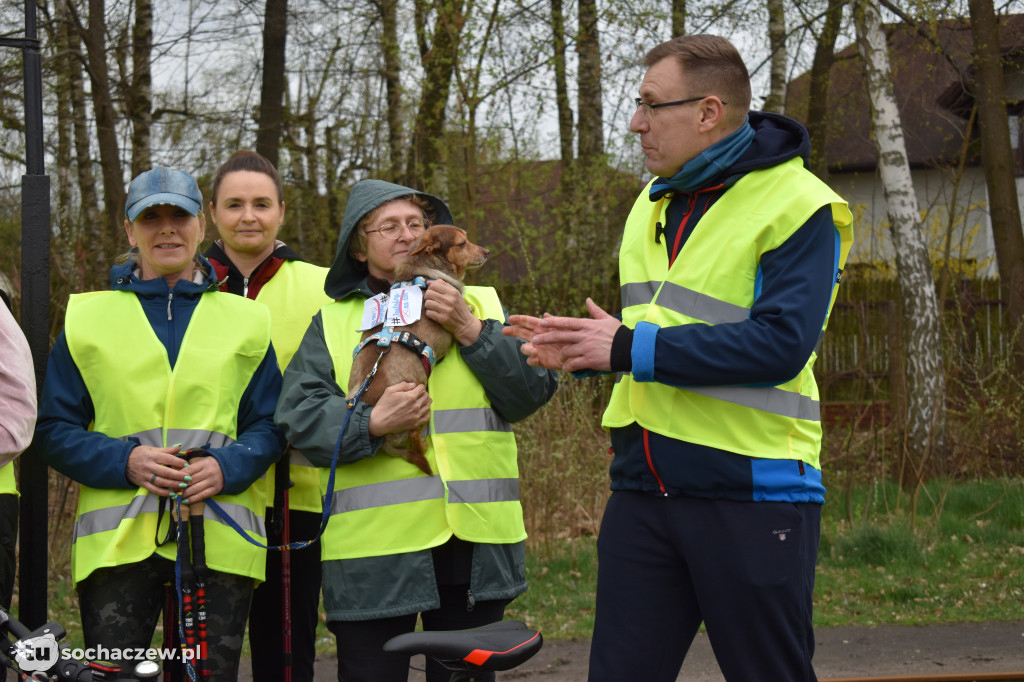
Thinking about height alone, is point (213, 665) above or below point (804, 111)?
below

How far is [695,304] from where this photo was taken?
281cm

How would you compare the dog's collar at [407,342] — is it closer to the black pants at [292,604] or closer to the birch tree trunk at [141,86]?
the black pants at [292,604]

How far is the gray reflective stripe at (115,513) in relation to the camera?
3271 mm

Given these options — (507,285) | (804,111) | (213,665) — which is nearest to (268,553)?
(213,665)

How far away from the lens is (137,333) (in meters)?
3.42

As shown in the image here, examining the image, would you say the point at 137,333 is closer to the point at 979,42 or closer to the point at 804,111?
the point at 979,42

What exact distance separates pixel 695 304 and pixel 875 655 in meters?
4.00

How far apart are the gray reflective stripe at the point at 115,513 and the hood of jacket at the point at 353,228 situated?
103cm

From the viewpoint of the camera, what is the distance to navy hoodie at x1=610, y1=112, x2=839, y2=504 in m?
2.61

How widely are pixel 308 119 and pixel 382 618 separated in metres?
16.4

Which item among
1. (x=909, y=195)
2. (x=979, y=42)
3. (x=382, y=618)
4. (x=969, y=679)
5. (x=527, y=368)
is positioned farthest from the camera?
(x=979, y=42)

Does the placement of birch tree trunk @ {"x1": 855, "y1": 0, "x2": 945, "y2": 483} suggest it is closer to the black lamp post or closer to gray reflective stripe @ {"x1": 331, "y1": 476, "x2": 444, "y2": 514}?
gray reflective stripe @ {"x1": 331, "y1": 476, "x2": 444, "y2": 514}

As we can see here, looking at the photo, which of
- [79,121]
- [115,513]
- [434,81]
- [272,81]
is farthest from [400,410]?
[79,121]

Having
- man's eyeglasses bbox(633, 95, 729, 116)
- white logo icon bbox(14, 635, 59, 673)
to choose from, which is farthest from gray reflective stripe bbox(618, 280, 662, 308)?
white logo icon bbox(14, 635, 59, 673)
